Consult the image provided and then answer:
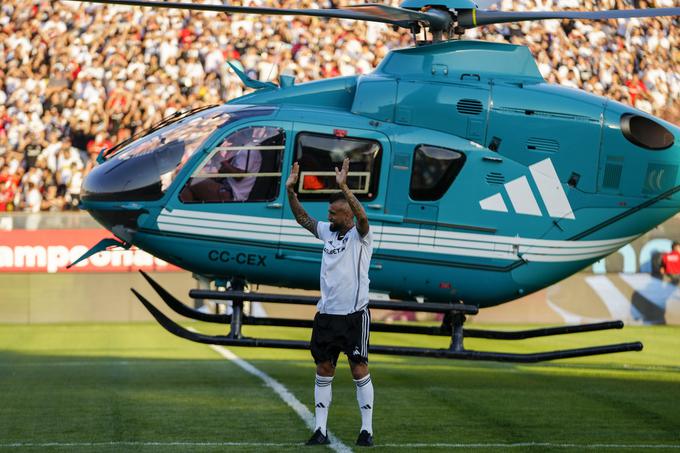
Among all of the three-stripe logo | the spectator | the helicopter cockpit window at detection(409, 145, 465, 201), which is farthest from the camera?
the spectator

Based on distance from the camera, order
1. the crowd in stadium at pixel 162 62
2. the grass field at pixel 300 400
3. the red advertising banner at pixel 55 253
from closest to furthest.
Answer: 1. the grass field at pixel 300 400
2. the red advertising banner at pixel 55 253
3. the crowd in stadium at pixel 162 62

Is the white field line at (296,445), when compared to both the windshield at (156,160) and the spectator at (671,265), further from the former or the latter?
the spectator at (671,265)

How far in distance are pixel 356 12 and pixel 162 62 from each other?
61.5 feet

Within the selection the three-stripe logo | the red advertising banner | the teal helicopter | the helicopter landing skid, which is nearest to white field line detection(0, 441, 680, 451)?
the helicopter landing skid

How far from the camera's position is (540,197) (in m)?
14.0

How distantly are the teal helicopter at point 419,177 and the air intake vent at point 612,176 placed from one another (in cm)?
2

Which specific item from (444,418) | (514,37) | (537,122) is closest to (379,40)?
(514,37)

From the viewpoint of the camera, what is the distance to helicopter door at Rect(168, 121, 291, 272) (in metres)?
13.7

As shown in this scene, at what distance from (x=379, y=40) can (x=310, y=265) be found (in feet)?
61.4

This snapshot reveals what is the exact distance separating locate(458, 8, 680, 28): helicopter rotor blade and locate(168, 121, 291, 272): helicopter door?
2437 millimetres

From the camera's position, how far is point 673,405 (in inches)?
540

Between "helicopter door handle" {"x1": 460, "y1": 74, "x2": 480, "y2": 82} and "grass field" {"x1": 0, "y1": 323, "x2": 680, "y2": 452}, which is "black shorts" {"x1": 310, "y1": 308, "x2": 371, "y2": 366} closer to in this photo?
"grass field" {"x1": 0, "y1": 323, "x2": 680, "y2": 452}

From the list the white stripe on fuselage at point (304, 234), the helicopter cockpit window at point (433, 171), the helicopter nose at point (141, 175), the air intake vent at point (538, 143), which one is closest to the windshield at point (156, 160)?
the helicopter nose at point (141, 175)

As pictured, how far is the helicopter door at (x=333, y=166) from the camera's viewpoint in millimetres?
13711
